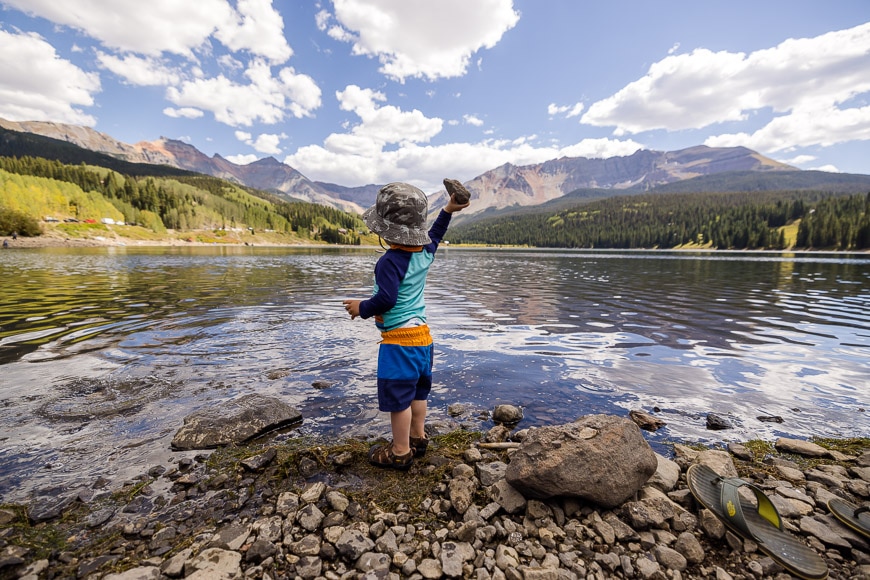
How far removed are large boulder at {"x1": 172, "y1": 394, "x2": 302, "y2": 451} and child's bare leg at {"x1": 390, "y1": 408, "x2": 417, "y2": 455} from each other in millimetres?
2695

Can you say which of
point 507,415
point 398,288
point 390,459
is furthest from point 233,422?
point 507,415

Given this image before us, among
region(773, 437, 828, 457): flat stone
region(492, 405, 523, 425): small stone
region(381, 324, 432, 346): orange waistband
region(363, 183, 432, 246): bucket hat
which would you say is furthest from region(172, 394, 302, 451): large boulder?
region(773, 437, 828, 457): flat stone

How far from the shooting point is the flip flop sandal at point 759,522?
138 inches

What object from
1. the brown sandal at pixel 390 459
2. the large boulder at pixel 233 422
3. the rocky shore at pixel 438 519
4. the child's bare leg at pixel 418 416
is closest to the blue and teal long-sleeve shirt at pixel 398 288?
the child's bare leg at pixel 418 416

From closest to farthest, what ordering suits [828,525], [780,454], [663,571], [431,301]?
1. [663,571]
2. [828,525]
3. [780,454]
4. [431,301]

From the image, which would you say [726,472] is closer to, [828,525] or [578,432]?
[828,525]

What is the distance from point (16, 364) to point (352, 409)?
9.40m

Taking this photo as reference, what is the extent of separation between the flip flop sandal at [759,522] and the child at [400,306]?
379 cm

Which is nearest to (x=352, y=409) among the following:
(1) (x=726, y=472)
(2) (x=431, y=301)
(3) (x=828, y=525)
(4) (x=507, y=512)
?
(4) (x=507, y=512)

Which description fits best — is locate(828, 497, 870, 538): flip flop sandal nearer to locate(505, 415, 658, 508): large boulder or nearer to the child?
locate(505, 415, 658, 508): large boulder

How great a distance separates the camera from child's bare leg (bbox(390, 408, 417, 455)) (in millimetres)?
5387

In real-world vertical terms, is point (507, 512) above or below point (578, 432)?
below

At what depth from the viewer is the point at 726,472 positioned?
5305 mm

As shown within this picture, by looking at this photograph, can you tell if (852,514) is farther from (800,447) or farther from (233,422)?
(233,422)
